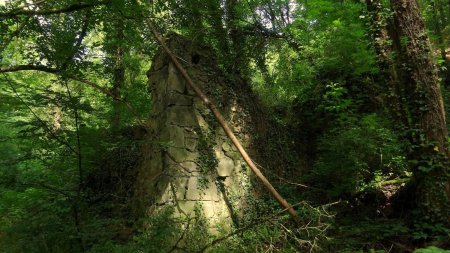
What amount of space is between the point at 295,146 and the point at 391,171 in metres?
2.83

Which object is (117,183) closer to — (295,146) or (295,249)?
(295,249)

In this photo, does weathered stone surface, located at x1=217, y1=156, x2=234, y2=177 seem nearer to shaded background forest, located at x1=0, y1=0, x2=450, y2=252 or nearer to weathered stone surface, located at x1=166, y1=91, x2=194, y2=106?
shaded background forest, located at x1=0, y1=0, x2=450, y2=252

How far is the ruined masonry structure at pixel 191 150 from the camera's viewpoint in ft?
21.1

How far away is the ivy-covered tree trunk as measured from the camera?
543cm

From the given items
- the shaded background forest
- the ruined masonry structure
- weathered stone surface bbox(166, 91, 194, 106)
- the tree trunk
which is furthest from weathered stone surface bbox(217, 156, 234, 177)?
the tree trunk

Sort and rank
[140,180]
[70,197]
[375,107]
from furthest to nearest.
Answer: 1. [375,107]
2. [140,180]
3. [70,197]

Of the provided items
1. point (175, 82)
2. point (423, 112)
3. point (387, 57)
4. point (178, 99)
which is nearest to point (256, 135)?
point (178, 99)

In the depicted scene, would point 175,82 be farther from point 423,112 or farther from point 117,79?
point 423,112

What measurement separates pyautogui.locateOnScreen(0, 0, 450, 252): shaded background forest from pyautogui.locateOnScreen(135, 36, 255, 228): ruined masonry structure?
438 millimetres

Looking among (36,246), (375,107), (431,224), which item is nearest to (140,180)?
(36,246)

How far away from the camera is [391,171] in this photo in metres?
7.30

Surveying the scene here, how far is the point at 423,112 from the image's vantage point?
560 centimetres

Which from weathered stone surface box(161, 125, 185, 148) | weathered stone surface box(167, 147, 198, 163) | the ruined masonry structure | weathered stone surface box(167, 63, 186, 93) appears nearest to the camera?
the ruined masonry structure

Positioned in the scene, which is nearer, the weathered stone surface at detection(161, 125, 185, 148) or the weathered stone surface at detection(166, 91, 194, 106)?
the weathered stone surface at detection(161, 125, 185, 148)
